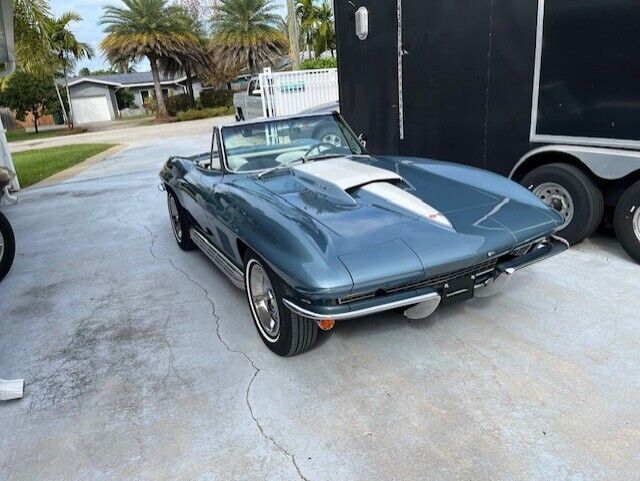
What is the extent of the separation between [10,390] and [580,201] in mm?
4410

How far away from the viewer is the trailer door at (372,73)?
6605mm

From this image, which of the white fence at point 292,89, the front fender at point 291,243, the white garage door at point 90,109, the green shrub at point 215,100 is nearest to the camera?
the front fender at point 291,243

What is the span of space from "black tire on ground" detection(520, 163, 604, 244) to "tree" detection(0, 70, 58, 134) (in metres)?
37.7

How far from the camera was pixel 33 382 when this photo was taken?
3.05 m

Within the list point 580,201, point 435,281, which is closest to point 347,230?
point 435,281

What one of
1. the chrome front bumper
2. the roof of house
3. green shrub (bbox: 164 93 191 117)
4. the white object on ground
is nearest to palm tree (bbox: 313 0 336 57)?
green shrub (bbox: 164 93 191 117)

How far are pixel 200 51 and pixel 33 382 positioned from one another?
32.6 meters

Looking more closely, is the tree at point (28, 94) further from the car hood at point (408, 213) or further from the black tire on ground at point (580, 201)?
the black tire on ground at point (580, 201)

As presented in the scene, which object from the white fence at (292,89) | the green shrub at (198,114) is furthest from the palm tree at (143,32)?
the white fence at (292,89)

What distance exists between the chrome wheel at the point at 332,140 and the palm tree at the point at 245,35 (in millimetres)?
29811

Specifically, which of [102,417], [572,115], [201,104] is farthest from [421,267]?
[201,104]

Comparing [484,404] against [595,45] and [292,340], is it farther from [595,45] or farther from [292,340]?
[595,45]

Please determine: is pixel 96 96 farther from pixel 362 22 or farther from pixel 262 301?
pixel 262 301

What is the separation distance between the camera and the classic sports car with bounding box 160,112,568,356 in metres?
2.47
